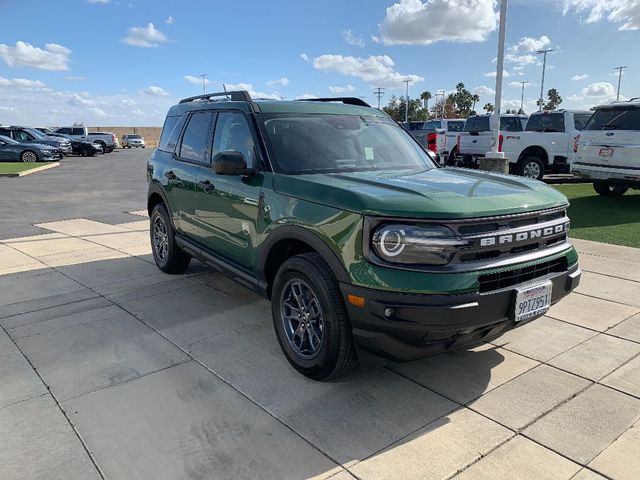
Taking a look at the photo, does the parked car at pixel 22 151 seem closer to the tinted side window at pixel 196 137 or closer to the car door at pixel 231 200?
the tinted side window at pixel 196 137

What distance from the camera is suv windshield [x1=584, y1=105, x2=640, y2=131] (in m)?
9.42

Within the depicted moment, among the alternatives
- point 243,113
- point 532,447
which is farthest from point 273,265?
point 532,447

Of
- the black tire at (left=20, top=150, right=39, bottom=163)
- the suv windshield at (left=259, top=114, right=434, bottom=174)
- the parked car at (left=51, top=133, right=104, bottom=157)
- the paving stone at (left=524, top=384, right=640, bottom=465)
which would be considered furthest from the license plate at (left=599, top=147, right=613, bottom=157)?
the parked car at (left=51, top=133, right=104, bottom=157)

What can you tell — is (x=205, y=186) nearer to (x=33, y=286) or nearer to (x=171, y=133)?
(x=171, y=133)

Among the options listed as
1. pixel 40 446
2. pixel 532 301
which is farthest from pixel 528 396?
pixel 40 446

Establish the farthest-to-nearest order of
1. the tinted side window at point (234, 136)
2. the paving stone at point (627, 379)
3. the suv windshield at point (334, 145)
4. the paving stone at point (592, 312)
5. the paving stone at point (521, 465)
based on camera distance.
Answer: the paving stone at point (592, 312), the tinted side window at point (234, 136), the suv windshield at point (334, 145), the paving stone at point (627, 379), the paving stone at point (521, 465)

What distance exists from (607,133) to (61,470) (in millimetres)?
10429

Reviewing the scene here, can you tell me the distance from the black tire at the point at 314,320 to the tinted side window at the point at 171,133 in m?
2.73

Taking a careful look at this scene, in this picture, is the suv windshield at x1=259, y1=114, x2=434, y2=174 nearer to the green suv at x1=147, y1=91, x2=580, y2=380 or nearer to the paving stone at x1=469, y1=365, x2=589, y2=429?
the green suv at x1=147, y1=91, x2=580, y2=380

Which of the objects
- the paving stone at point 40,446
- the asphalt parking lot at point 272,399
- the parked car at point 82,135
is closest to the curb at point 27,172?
the parked car at point 82,135

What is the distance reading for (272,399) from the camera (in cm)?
Result: 316

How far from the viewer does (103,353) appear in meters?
3.85

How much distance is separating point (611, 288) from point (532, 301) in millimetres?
2814

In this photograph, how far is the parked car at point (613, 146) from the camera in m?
9.35
